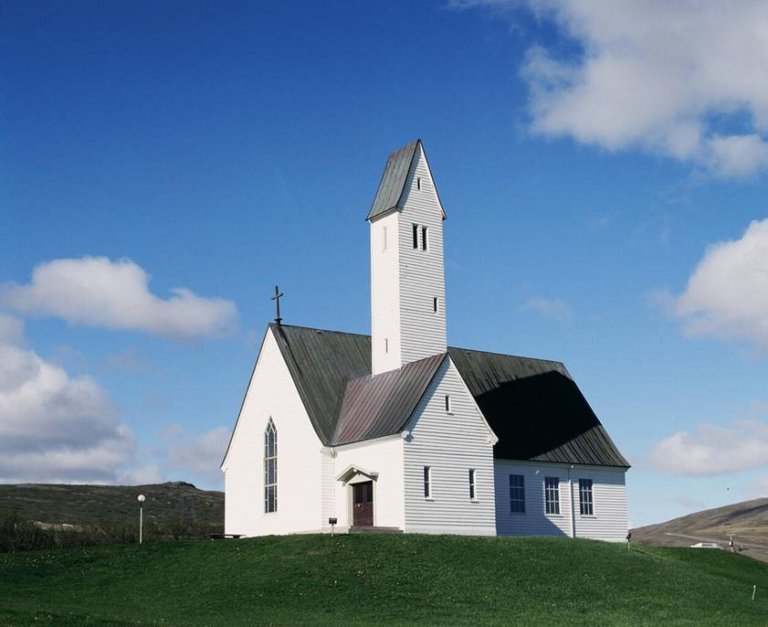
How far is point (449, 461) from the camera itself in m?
43.4

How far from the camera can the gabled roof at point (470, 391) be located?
44.8 meters

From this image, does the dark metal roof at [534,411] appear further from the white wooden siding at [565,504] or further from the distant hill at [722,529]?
the distant hill at [722,529]

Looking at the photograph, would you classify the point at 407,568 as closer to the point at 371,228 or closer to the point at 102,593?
the point at 102,593

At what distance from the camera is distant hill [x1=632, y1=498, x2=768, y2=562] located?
63.9m

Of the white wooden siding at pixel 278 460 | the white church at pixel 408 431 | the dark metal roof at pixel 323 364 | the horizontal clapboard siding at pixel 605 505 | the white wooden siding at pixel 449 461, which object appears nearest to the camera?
the white wooden siding at pixel 449 461

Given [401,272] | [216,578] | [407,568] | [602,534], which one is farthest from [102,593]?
[602,534]

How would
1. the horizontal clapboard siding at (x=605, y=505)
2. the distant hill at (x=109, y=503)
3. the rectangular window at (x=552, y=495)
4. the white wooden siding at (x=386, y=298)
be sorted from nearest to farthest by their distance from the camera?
the white wooden siding at (x=386, y=298) < the rectangular window at (x=552, y=495) < the horizontal clapboard siding at (x=605, y=505) < the distant hill at (x=109, y=503)

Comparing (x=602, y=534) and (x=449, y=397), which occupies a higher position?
(x=449, y=397)

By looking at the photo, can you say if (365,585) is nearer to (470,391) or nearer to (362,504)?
(362,504)

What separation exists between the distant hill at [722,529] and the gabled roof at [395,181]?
26.0 metres

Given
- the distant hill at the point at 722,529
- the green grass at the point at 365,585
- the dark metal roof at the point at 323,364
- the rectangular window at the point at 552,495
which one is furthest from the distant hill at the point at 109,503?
the distant hill at the point at 722,529

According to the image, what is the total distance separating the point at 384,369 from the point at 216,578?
15328 mm

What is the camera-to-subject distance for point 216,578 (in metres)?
34.1

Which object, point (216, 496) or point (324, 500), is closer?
point (324, 500)
